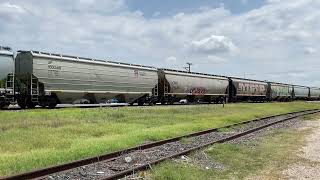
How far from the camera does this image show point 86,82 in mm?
34000

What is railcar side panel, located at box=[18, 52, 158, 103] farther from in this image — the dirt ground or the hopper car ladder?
the dirt ground

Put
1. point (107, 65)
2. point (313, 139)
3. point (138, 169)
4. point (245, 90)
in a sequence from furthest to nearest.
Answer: point (245, 90)
point (107, 65)
point (313, 139)
point (138, 169)

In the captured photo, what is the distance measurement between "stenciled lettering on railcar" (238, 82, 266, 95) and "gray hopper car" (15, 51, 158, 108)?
27.7m

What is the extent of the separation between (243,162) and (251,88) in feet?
185

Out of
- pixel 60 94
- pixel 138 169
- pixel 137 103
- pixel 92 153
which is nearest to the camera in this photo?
pixel 138 169

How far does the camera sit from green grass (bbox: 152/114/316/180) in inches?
447

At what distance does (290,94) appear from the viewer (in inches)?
Result: 3546

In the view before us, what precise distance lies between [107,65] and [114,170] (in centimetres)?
2588

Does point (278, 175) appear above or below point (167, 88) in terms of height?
below

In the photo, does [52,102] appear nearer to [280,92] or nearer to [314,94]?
[280,92]

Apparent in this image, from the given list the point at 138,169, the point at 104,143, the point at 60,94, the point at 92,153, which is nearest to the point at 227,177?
the point at 138,169

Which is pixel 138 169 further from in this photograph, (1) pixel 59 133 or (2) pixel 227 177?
(1) pixel 59 133

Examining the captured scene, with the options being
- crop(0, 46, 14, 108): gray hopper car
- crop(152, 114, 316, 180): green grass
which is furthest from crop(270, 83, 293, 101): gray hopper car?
crop(152, 114, 316, 180): green grass

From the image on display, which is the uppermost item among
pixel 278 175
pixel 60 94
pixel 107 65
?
pixel 107 65
